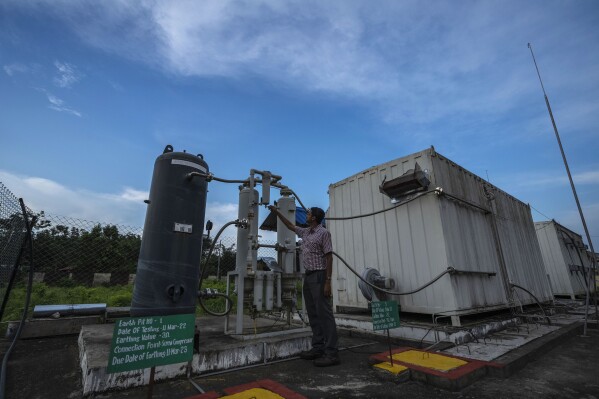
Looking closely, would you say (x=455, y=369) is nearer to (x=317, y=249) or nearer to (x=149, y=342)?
(x=317, y=249)

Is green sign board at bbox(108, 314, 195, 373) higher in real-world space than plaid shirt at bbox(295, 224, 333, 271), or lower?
lower

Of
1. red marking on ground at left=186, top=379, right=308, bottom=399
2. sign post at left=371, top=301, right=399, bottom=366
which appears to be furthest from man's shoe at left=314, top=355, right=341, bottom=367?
red marking on ground at left=186, top=379, right=308, bottom=399

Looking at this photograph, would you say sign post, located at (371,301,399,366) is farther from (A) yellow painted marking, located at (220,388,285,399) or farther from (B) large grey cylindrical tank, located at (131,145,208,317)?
(B) large grey cylindrical tank, located at (131,145,208,317)

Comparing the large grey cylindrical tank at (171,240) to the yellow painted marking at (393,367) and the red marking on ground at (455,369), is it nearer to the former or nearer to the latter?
the yellow painted marking at (393,367)

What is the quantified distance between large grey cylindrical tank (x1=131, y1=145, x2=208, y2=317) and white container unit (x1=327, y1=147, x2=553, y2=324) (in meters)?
3.48

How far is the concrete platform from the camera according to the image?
229cm

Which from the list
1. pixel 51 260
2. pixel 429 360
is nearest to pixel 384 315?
pixel 429 360

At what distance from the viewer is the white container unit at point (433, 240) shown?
4.54 meters

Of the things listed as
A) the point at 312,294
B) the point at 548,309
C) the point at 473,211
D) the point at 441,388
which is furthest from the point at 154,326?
the point at 548,309

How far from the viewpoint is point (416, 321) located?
15.4ft

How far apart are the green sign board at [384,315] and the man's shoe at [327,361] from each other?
635 mm

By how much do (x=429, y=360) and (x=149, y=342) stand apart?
286 centimetres

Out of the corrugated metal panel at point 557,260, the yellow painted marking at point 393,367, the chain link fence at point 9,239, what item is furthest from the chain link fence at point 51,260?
the corrugated metal panel at point 557,260

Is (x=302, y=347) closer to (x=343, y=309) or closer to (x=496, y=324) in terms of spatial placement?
(x=343, y=309)
